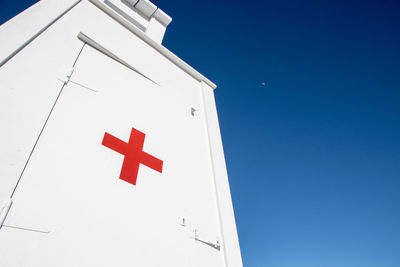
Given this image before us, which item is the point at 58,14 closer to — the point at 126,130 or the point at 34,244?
the point at 126,130

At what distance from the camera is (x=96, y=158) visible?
1.04 metres

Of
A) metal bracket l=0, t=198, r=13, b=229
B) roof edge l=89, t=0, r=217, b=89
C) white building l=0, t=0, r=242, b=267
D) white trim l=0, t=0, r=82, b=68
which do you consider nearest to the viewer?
metal bracket l=0, t=198, r=13, b=229

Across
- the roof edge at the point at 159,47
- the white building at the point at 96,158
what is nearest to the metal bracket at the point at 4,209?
the white building at the point at 96,158

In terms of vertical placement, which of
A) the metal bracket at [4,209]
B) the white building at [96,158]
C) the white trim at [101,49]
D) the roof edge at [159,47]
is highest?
the roof edge at [159,47]

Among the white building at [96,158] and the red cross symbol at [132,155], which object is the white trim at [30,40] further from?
the red cross symbol at [132,155]

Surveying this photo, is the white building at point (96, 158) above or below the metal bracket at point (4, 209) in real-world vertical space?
above

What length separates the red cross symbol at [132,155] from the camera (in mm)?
1126

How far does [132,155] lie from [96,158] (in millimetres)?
217

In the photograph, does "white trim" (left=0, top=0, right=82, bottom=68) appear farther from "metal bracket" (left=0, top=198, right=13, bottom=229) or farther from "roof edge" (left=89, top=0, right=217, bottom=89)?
"metal bracket" (left=0, top=198, right=13, bottom=229)

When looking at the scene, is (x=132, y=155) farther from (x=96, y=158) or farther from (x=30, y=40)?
(x=30, y=40)

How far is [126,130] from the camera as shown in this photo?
4.19ft

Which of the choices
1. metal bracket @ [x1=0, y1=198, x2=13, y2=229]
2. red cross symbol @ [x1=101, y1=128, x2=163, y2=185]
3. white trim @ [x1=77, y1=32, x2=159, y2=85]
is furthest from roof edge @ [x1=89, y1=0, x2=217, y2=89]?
metal bracket @ [x1=0, y1=198, x2=13, y2=229]

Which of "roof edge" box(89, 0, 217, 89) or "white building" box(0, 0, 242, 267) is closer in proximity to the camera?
"white building" box(0, 0, 242, 267)

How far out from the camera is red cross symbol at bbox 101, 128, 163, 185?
44.3 inches
